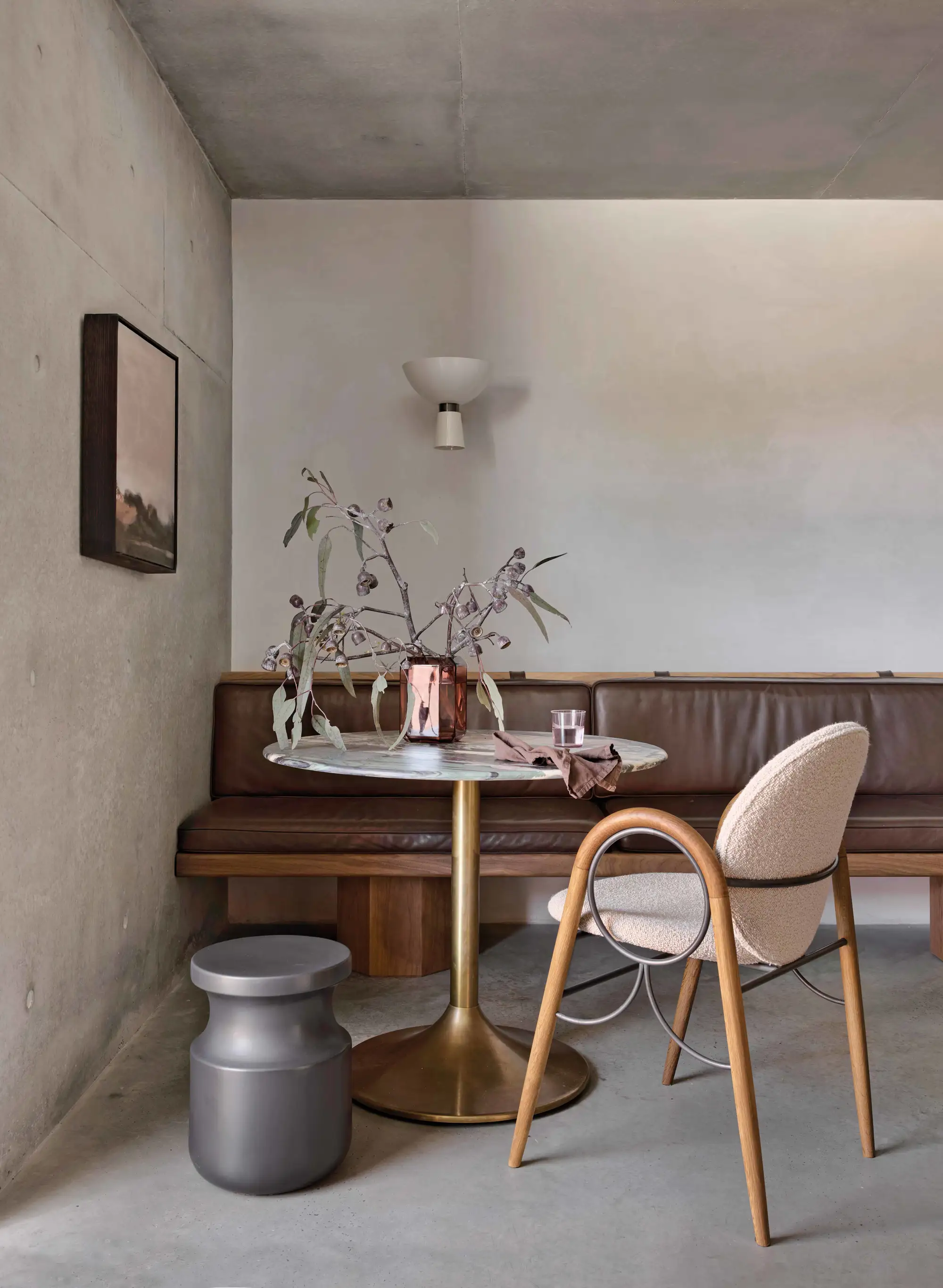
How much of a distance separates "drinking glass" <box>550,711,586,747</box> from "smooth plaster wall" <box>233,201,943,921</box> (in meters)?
1.65

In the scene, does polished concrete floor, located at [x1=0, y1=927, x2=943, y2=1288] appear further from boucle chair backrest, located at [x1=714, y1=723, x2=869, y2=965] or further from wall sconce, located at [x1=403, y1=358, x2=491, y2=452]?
wall sconce, located at [x1=403, y1=358, x2=491, y2=452]

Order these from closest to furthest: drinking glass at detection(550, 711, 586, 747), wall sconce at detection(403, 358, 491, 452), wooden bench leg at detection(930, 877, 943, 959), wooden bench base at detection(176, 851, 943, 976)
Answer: drinking glass at detection(550, 711, 586, 747) < wooden bench base at detection(176, 851, 943, 976) < wooden bench leg at detection(930, 877, 943, 959) < wall sconce at detection(403, 358, 491, 452)

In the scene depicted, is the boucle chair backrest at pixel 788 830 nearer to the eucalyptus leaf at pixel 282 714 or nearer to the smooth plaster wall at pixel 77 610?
→ the eucalyptus leaf at pixel 282 714

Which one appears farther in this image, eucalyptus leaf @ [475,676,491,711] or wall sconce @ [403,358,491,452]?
wall sconce @ [403,358,491,452]

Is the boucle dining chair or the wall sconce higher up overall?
the wall sconce

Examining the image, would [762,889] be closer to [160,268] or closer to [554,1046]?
[554,1046]

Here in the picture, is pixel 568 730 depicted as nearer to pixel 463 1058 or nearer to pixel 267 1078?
pixel 463 1058

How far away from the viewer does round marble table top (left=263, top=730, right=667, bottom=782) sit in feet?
6.90

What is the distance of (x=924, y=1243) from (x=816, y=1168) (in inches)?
11.4

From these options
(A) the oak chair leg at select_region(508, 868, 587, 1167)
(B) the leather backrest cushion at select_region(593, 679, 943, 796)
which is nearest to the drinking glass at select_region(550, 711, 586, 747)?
(A) the oak chair leg at select_region(508, 868, 587, 1167)

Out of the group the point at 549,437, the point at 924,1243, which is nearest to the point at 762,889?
the point at 924,1243

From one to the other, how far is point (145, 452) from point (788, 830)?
1.90m

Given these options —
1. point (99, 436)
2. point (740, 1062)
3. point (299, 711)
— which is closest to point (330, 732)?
point (299, 711)

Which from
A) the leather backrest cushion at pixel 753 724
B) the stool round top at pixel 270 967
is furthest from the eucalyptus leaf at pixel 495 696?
the leather backrest cushion at pixel 753 724
